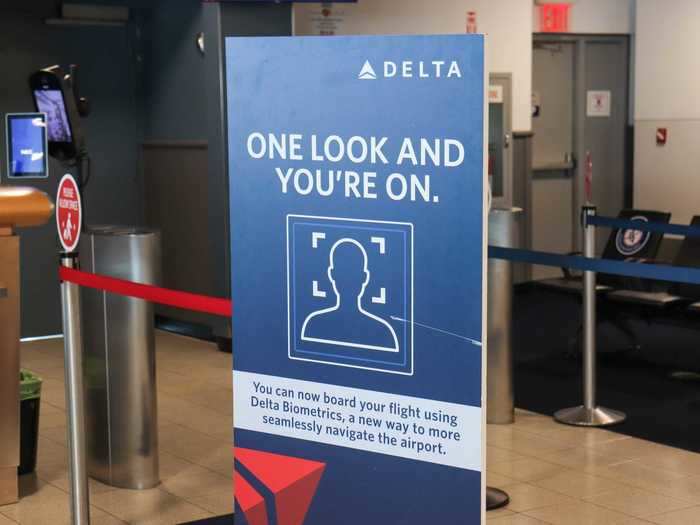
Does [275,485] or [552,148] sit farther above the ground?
[552,148]

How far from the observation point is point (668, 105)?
420 inches

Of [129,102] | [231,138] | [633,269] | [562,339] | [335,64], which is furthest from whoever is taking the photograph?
[129,102]

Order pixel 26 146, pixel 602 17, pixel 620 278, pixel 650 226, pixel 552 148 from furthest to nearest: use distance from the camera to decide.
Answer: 1. pixel 552 148
2. pixel 602 17
3. pixel 620 278
4. pixel 26 146
5. pixel 650 226

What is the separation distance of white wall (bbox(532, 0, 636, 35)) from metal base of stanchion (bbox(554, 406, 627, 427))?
553 centimetres

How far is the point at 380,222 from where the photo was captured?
299 cm

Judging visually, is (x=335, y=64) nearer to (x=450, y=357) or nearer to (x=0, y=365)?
(x=450, y=357)

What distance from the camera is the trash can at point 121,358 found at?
16.4 feet

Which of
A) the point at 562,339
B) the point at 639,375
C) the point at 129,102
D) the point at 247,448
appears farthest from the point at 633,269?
the point at 129,102

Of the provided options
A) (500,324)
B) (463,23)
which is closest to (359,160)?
(500,324)

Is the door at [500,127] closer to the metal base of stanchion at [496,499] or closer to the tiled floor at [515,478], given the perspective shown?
the tiled floor at [515,478]

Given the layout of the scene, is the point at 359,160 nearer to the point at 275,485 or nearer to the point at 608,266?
the point at 275,485

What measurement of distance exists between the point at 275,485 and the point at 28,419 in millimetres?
2264

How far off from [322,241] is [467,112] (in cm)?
53

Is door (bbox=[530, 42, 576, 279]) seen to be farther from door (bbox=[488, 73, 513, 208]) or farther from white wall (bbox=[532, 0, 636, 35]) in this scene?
door (bbox=[488, 73, 513, 208])
